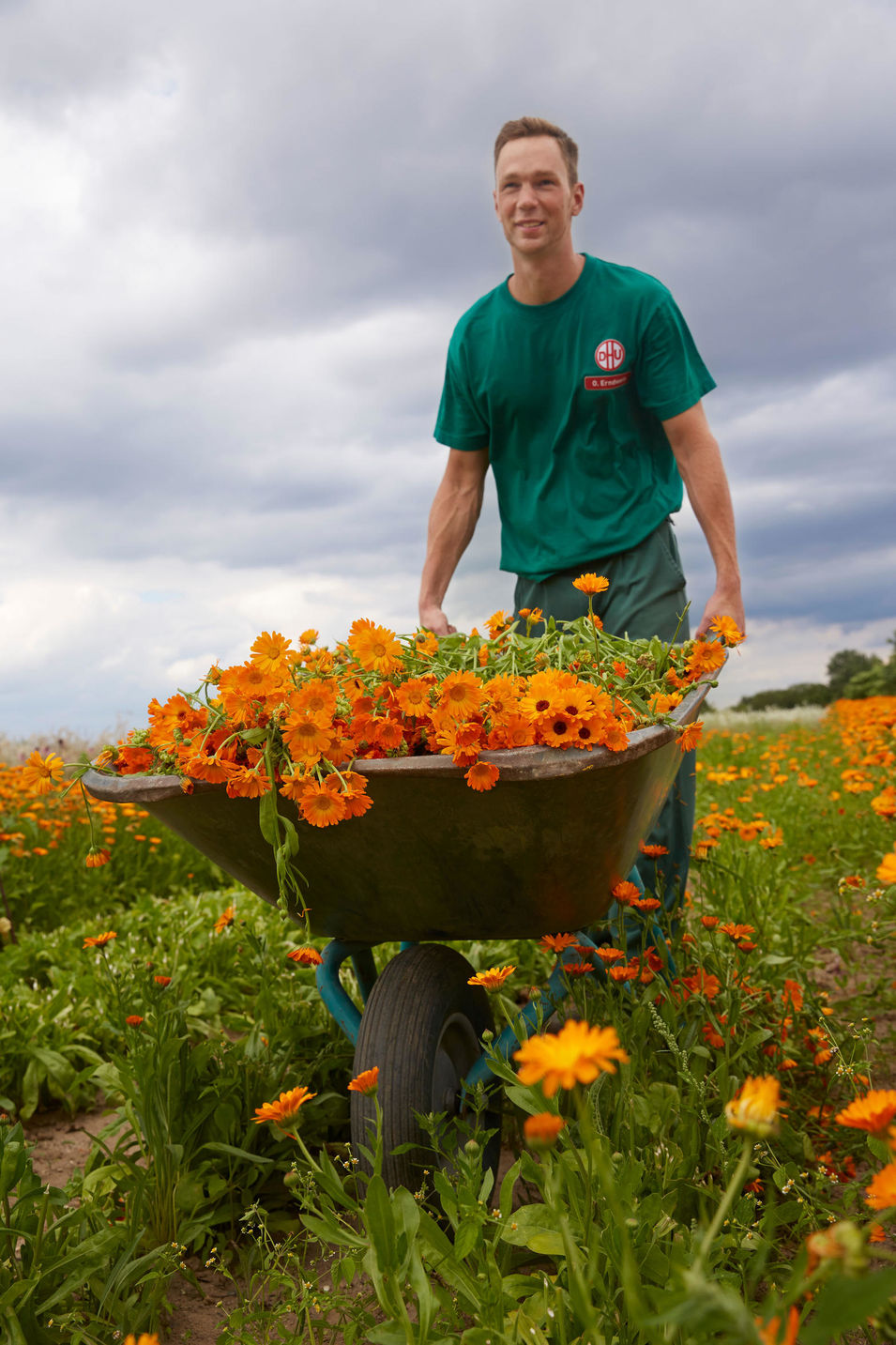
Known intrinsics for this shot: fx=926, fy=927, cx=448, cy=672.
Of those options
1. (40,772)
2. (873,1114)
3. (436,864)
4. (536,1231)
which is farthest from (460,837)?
(873,1114)

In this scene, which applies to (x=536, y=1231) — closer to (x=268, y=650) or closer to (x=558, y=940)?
(x=558, y=940)

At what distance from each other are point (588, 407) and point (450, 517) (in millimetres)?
672

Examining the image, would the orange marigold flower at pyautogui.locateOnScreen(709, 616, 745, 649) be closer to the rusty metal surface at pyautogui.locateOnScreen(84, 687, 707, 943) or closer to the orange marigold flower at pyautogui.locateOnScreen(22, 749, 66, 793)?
the rusty metal surface at pyautogui.locateOnScreen(84, 687, 707, 943)

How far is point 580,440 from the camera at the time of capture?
3.06 m

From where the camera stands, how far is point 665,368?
301cm

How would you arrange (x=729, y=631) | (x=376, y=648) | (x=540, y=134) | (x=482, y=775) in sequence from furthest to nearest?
1. (x=540, y=134)
2. (x=729, y=631)
3. (x=376, y=648)
4. (x=482, y=775)

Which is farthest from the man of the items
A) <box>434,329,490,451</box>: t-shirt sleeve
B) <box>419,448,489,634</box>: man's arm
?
<box>419,448,489,634</box>: man's arm

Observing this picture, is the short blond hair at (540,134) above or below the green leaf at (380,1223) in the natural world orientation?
above

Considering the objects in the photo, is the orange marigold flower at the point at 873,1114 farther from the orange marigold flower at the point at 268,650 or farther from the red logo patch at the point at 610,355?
the red logo patch at the point at 610,355

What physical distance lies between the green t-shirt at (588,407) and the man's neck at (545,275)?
37mm

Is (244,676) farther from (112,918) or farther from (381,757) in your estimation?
(112,918)

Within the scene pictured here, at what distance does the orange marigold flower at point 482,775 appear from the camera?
1389 mm

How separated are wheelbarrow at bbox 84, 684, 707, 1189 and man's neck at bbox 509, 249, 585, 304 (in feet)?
6.02

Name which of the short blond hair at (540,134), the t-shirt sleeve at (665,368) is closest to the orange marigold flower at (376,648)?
the t-shirt sleeve at (665,368)
